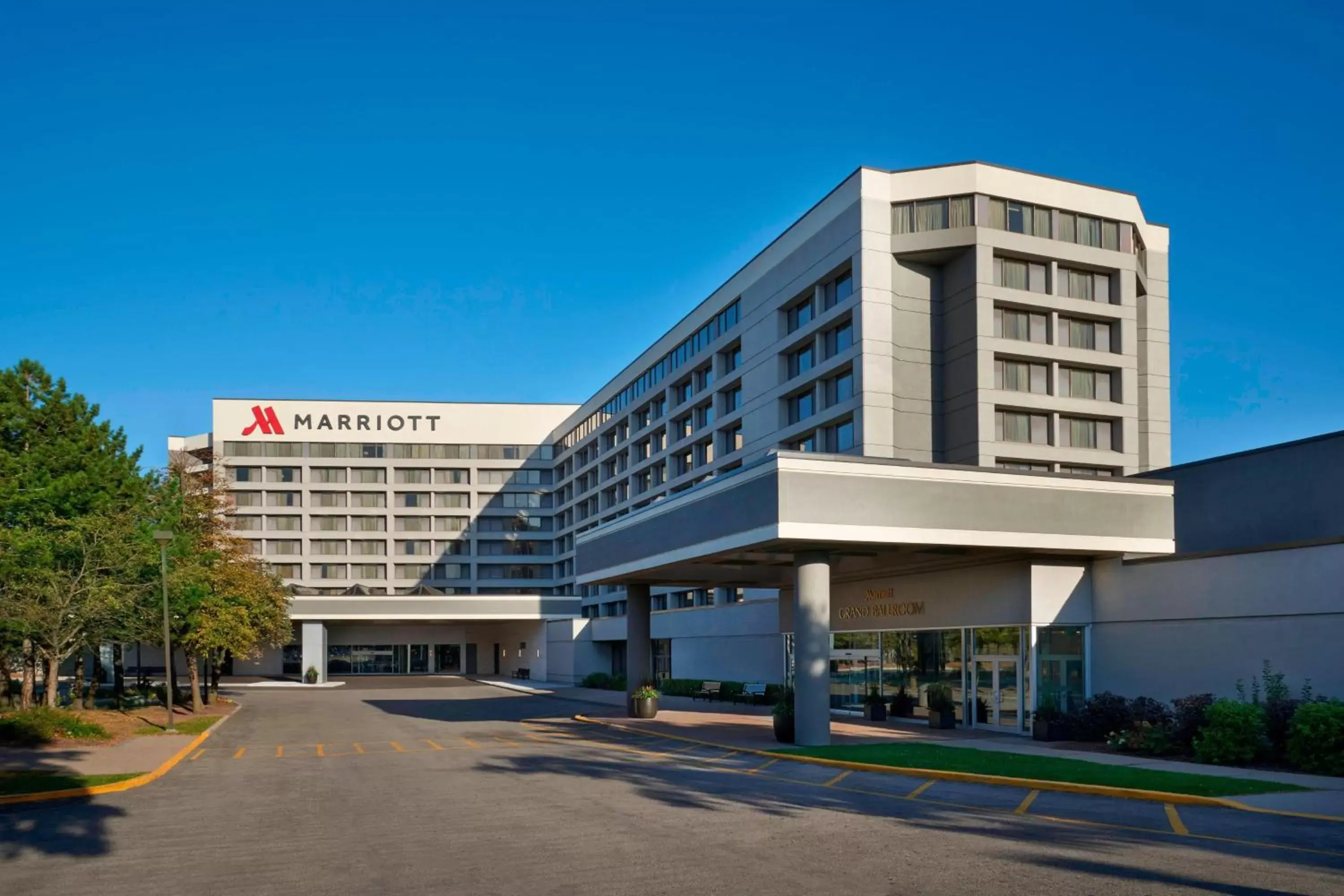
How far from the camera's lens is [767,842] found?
46.3 feet

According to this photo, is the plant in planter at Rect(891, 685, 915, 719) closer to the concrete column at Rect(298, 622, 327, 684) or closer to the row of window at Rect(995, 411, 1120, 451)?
the row of window at Rect(995, 411, 1120, 451)

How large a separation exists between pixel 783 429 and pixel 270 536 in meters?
61.1

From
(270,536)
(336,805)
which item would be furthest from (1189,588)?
(270,536)

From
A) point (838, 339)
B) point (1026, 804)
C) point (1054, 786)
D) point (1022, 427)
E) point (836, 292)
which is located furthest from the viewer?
point (836, 292)

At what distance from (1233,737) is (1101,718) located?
5.13 metres

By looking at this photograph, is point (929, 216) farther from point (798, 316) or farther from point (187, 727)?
point (187, 727)

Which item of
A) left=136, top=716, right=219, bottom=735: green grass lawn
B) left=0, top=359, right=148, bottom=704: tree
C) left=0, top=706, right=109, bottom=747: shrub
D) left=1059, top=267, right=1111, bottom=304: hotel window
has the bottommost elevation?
left=136, top=716, right=219, bottom=735: green grass lawn

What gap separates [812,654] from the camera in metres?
28.0

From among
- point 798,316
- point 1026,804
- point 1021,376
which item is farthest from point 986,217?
point 1026,804

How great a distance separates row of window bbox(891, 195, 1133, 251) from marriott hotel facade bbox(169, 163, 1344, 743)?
0.11 meters

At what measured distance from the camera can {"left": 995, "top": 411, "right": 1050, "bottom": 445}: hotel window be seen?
51.4 metres

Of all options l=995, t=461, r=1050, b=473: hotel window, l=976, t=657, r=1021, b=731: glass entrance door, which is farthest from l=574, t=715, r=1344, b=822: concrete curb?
l=995, t=461, r=1050, b=473: hotel window

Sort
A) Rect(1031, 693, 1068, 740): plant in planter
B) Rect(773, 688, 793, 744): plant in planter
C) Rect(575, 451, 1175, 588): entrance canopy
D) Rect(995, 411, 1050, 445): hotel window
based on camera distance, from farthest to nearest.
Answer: Rect(995, 411, 1050, 445): hotel window → Rect(773, 688, 793, 744): plant in planter → Rect(1031, 693, 1068, 740): plant in planter → Rect(575, 451, 1175, 588): entrance canopy

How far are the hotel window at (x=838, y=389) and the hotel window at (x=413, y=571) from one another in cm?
5847
